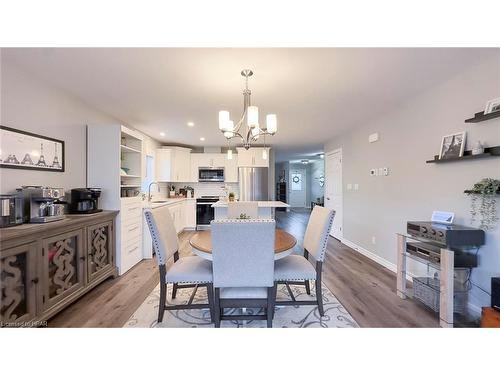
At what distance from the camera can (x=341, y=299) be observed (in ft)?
7.70

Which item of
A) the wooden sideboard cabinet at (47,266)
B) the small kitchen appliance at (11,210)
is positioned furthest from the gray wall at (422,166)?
the small kitchen appliance at (11,210)

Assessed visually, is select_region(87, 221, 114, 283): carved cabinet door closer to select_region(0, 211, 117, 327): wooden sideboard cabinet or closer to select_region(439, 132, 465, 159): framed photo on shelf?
select_region(0, 211, 117, 327): wooden sideboard cabinet

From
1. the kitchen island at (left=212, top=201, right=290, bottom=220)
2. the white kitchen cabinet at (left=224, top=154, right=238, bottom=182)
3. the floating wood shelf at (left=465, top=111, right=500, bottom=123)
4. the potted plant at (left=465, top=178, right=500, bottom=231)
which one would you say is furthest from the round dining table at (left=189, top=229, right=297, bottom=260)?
the white kitchen cabinet at (left=224, top=154, right=238, bottom=182)

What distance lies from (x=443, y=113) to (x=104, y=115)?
4533 millimetres

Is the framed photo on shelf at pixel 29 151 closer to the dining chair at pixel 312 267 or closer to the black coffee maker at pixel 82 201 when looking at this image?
the black coffee maker at pixel 82 201

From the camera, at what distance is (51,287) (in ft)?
6.48

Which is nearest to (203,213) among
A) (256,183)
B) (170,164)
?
(170,164)

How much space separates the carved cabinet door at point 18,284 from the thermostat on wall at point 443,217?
12.3 ft

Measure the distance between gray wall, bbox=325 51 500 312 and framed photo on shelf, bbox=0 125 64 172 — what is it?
4.32 meters

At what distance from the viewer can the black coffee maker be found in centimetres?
257

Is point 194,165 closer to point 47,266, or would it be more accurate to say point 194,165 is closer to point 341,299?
point 47,266

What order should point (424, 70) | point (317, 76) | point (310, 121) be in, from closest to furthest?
point (424, 70) → point (317, 76) → point (310, 121)
